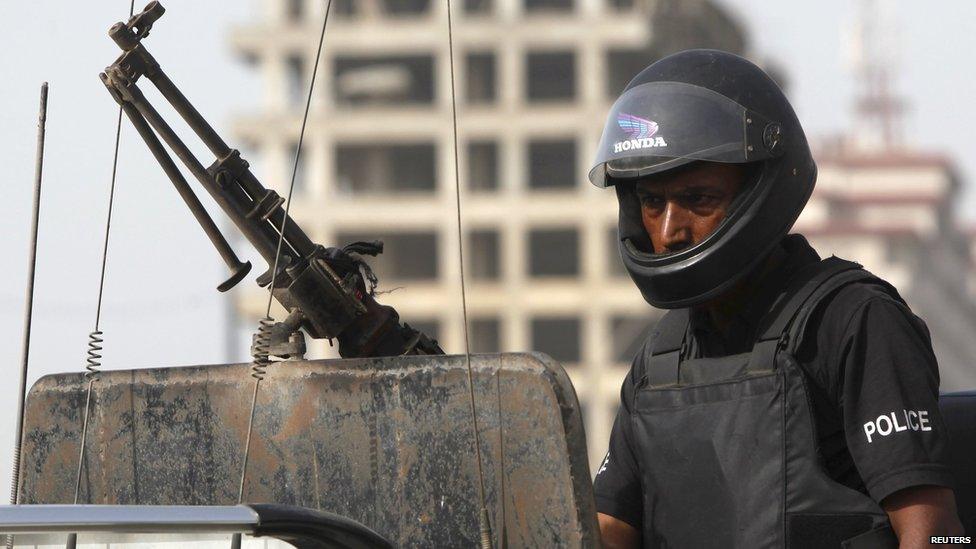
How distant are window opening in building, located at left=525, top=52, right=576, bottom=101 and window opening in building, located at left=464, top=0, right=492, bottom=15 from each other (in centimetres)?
207

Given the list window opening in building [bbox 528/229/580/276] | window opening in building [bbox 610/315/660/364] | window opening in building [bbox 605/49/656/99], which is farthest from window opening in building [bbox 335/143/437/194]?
window opening in building [bbox 610/315/660/364]

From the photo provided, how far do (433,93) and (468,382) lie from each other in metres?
54.9

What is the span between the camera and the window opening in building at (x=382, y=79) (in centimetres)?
5441

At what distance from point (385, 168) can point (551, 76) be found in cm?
630

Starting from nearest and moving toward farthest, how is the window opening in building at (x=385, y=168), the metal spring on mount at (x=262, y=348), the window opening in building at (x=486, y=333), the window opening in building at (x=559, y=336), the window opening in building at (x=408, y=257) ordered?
the metal spring on mount at (x=262, y=348)
the window opening in building at (x=486, y=333)
the window opening in building at (x=408, y=257)
the window opening in building at (x=559, y=336)
the window opening in building at (x=385, y=168)

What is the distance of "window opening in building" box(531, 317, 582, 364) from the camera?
55000mm

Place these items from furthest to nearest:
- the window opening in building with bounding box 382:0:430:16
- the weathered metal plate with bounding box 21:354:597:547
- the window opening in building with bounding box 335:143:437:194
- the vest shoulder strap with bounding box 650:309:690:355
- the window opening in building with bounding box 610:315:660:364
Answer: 1. the window opening in building with bounding box 382:0:430:16
2. the window opening in building with bounding box 335:143:437:194
3. the window opening in building with bounding box 610:315:660:364
4. the vest shoulder strap with bounding box 650:309:690:355
5. the weathered metal plate with bounding box 21:354:597:547

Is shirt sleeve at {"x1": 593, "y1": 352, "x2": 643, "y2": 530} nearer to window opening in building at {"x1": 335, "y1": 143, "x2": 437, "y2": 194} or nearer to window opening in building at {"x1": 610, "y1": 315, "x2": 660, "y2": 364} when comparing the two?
window opening in building at {"x1": 610, "y1": 315, "x2": 660, "y2": 364}

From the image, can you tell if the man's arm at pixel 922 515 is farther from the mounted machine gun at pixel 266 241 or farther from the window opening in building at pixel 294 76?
the window opening in building at pixel 294 76

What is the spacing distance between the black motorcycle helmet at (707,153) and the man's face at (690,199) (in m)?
0.02

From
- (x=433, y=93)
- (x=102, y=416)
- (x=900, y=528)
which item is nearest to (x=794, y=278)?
(x=900, y=528)

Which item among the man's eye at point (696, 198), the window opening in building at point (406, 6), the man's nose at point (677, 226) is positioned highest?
the window opening in building at point (406, 6)

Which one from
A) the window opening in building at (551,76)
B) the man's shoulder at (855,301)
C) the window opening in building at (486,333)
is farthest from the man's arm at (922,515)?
the window opening in building at (551,76)

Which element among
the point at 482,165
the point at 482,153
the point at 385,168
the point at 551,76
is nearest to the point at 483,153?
the point at 482,153
